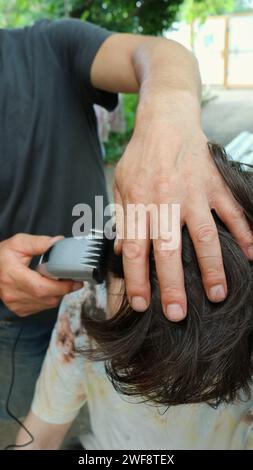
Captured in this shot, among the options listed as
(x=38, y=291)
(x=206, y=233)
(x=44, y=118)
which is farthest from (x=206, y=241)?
(x=44, y=118)

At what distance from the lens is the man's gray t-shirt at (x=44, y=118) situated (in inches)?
40.9

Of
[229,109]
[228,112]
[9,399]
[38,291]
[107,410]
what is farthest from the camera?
[229,109]

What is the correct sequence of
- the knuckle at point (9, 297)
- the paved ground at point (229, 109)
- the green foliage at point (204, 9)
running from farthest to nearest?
1. the green foliage at point (204, 9)
2. the paved ground at point (229, 109)
3. the knuckle at point (9, 297)

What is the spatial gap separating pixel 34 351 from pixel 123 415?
400 millimetres

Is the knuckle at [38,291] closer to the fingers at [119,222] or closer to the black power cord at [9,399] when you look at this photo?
the fingers at [119,222]

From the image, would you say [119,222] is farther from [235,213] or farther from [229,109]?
[229,109]

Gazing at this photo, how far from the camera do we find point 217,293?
22.1 inches

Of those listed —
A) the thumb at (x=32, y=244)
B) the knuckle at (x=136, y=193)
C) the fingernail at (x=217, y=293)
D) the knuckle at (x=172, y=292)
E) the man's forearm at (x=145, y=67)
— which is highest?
the man's forearm at (x=145, y=67)

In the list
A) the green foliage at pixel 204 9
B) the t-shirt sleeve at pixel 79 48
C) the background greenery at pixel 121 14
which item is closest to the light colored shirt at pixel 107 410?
the t-shirt sleeve at pixel 79 48

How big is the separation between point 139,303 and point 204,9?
30.8 feet

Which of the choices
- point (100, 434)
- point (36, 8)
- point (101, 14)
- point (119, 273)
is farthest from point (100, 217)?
point (36, 8)

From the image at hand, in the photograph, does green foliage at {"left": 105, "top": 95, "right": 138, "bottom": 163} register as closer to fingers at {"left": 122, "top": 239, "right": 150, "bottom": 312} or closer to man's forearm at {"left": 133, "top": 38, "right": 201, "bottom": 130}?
man's forearm at {"left": 133, "top": 38, "right": 201, "bottom": 130}

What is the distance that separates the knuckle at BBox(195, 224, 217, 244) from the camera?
20.8 inches
